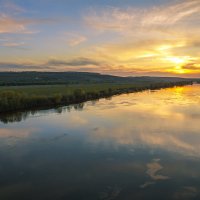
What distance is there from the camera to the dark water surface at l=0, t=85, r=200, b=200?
663 centimetres

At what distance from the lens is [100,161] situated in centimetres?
864

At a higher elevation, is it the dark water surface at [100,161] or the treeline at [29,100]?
the treeline at [29,100]

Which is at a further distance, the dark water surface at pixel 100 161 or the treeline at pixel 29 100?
the treeline at pixel 29 100

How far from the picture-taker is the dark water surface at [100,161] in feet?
21.8

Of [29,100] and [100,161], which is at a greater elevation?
[29,100]

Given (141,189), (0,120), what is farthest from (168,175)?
(0,120)

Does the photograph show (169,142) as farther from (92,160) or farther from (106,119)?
(106,119)

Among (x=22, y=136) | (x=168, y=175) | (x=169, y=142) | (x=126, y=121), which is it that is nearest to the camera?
(x=168, y=175)

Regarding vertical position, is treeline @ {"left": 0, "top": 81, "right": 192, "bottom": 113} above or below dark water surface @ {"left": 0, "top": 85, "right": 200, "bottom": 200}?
above

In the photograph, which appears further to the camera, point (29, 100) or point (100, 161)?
point (29, 100)

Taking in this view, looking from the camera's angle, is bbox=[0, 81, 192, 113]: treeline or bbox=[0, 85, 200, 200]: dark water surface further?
bbox=[0, 81, 192, 113]: treeline

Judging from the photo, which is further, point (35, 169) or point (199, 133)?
point (199, 133)

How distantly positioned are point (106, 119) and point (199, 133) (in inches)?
220

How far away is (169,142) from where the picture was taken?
10.8 meters
